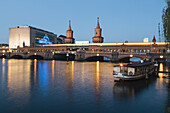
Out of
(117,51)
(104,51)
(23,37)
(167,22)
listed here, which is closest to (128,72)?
(167,22)

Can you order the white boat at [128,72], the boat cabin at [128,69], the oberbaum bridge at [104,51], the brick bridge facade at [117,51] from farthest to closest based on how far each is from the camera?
the oberbaum bridge at [104,51]
the brick bridge facade at [117,51]
the boat cabin at [128,69]
the white boat at [128,72]

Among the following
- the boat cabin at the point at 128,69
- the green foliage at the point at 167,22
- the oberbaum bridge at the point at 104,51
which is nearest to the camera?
the green foliage at the point at 167,22

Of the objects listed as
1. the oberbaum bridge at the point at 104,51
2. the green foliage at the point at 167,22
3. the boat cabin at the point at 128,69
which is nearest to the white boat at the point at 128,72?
the boat cabin at the point at 128,69

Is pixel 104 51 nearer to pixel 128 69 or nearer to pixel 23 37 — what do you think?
pixel 128 69

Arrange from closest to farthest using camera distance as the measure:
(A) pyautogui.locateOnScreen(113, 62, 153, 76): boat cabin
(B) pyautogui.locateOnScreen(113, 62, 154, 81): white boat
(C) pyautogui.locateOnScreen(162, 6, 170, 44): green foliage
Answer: (C) pyautogui.locateOnScreen(162, 6, 170, 44): green foliage → (B) pyautogui.locateOnScreen(113, 62, 154, 81): white boat → (A) pyautogui.locateOnScreen(113, 62, 153, 76): boat cabin

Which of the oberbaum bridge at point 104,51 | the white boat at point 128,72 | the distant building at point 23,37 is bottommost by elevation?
the white boat at point 128,72

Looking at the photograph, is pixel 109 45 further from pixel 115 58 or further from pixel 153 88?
pixel 153 88

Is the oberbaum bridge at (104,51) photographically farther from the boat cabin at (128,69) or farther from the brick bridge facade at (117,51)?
the boat cabin at (128,69)

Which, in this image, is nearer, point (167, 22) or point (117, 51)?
point (167, 22)

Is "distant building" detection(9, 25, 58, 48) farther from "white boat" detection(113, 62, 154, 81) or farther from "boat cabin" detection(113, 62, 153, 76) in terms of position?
"white boat" detection(113, 62, 154, 81)

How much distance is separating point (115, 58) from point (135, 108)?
76.2 m

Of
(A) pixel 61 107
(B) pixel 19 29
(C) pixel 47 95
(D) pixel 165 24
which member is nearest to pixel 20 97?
(C) pixel 47 95

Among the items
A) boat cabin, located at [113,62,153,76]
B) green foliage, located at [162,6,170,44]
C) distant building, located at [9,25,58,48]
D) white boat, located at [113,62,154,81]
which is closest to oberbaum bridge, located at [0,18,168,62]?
distant building, located at [9,25,58,48]

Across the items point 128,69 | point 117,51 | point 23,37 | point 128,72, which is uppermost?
point 23,37
